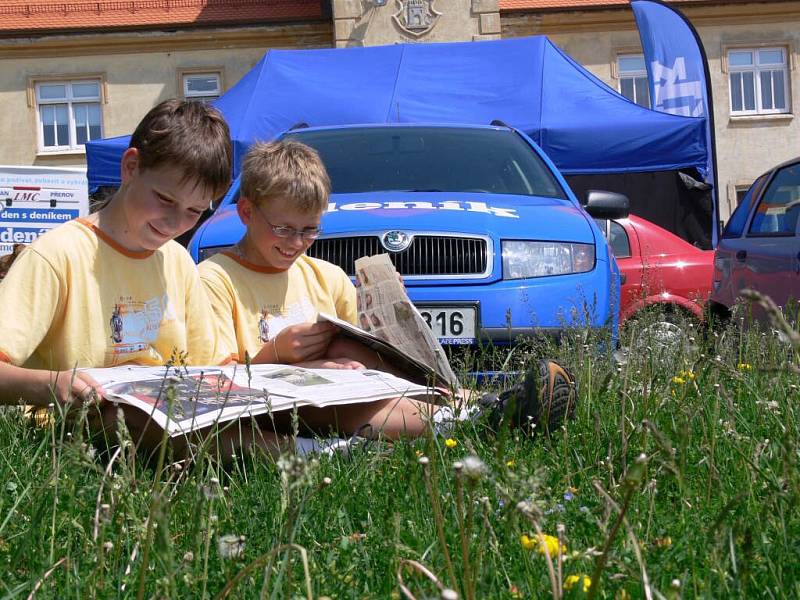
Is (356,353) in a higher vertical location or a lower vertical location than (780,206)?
lower

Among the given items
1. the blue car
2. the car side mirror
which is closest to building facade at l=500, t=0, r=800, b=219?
the car side mirror

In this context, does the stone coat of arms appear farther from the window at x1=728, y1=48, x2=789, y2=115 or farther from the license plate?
the license plate

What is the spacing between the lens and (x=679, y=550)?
1.73 m

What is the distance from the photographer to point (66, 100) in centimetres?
2944

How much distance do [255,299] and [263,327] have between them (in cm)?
10

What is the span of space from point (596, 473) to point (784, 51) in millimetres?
29046

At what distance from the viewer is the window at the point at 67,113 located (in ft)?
96.6

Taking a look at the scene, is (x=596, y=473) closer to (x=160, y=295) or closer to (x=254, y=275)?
(x=160, y=295)

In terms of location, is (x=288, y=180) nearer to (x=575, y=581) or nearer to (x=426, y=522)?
(x=426, y=522)

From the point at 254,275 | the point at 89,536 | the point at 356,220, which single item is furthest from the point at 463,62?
the point at 89,536

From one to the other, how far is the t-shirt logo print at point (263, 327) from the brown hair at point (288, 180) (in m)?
0.40

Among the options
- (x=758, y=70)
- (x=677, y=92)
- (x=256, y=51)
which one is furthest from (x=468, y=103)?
(x=758, y=70)

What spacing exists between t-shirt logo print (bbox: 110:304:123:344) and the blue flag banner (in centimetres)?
1046

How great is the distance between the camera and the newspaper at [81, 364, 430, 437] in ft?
8.14
